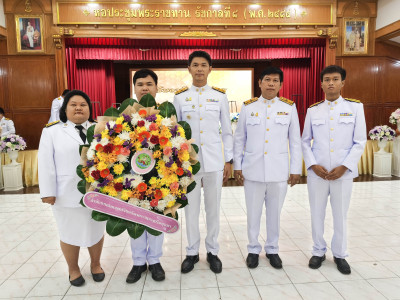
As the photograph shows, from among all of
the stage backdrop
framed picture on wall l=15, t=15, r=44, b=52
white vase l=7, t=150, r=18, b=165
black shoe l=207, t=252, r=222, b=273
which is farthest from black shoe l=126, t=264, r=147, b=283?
the stage backdrop

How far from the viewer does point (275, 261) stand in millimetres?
2400

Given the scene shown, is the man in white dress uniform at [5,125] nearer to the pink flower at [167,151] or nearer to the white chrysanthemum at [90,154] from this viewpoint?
the white chrysanthemum at [90,154]

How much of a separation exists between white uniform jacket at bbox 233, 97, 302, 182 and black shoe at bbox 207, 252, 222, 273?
2.33 ft

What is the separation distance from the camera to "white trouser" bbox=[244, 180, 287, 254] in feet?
7.94

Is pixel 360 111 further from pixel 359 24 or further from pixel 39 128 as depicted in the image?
Result: pixel 39 128

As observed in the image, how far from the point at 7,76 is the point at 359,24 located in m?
8.79

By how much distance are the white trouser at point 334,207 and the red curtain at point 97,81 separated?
7.44 meters

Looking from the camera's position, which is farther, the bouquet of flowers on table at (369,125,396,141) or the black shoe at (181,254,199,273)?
the bouquet of flowers on table at (369,125,396,141)

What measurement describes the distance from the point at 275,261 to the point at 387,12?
7271 mm

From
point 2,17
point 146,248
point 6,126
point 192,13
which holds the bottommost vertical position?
point 146,248

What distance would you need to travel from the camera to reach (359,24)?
24.2ft

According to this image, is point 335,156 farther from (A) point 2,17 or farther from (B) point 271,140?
(A) point 2,17

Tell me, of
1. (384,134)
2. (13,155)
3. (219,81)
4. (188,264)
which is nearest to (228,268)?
(188,264)

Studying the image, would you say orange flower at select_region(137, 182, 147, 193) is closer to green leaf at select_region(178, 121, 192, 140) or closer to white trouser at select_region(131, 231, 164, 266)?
green leaf at select_region(178, 121, 192, 140)
